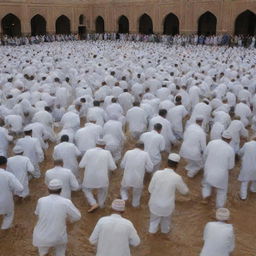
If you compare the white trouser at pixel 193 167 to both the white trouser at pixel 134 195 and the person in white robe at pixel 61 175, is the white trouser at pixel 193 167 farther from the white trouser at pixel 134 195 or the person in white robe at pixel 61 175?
the person in white robe at pixel 61 175

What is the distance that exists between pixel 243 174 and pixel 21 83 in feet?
24.7

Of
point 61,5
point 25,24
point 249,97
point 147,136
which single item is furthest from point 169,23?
point 147,136

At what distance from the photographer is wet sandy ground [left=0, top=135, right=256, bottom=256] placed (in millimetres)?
5125

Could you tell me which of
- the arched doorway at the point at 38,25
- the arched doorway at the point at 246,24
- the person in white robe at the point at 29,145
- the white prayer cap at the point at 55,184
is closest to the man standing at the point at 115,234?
the white prayer cap at the point at 55,184

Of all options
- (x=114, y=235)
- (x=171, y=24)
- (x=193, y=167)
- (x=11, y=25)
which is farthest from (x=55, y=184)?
(x=11, y=25)

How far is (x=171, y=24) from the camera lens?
122ft

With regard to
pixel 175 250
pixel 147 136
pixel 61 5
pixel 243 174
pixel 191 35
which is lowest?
pixel 175 250

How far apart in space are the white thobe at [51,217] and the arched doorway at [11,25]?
116ft

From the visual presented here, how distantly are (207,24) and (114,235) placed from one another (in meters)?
33.3

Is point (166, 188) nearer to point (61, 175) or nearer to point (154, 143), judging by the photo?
point (61, 175)

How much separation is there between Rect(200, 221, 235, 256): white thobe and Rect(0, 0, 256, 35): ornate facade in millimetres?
27106

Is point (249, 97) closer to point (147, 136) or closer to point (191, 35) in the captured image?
point (147, 136)

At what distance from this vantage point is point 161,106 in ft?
29.8

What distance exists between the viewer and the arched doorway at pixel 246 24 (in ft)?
104
